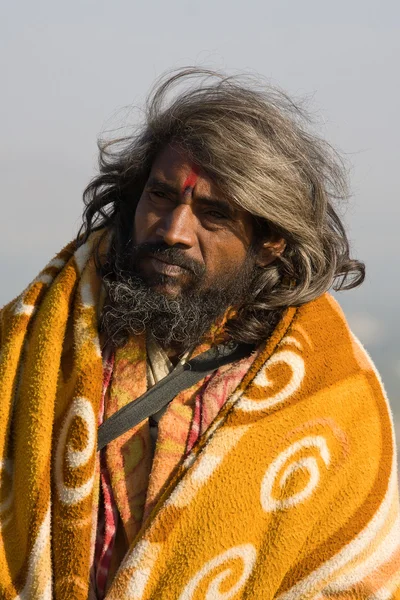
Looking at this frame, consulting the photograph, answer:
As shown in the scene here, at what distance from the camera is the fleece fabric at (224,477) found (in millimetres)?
3096

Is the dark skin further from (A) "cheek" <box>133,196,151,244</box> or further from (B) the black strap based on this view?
(B) the black strap

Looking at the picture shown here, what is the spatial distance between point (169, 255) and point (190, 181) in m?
0.28

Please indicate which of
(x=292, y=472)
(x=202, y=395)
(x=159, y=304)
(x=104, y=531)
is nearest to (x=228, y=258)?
(x=159, y=304)

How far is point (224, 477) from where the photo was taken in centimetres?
317

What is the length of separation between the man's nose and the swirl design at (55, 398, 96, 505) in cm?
65

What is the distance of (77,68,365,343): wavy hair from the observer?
11.8ft

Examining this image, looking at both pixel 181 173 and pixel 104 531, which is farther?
pixel 181 173

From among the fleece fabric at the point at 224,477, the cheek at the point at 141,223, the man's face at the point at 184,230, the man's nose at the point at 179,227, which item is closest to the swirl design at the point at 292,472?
the fleece fabric at the point at 224,477

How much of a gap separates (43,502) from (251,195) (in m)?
1.29

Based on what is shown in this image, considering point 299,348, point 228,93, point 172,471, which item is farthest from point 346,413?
point 228,93

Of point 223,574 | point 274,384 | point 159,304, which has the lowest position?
point 223,574

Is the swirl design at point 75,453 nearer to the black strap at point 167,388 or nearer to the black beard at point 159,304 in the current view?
the black strap at point 167,388

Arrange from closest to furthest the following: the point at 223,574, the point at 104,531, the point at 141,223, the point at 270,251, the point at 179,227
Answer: the point at 223,574 → the point at 104,531 → the point at 179,227 → the point at 141,223 → the point at 270,251

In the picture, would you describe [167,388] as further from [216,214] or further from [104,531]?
[216,214]
